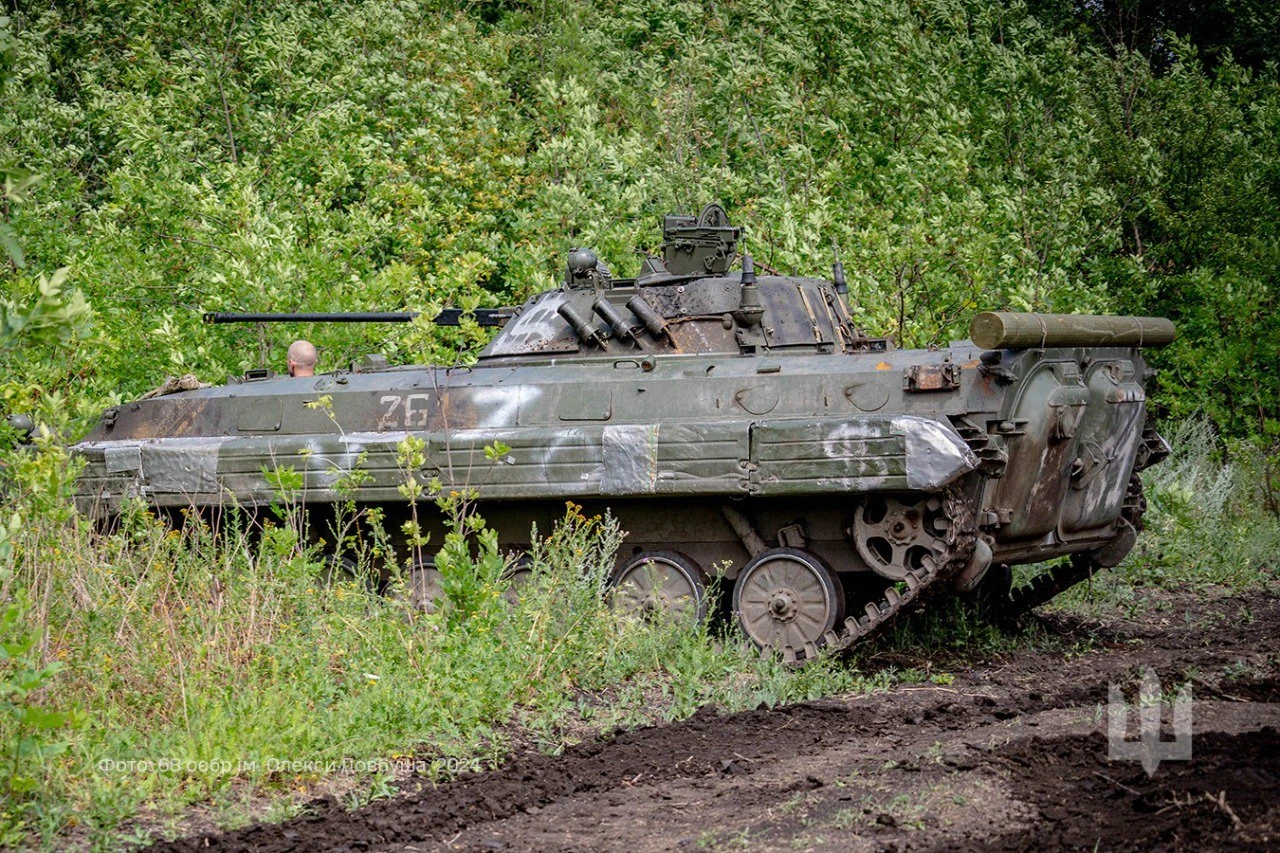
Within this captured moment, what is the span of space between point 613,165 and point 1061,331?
8.28 m

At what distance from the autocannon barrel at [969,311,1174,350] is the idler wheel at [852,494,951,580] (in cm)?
98

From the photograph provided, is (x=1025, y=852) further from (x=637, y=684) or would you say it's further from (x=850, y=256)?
(x=850, y=256)

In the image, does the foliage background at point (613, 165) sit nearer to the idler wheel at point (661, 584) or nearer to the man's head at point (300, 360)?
the man's head at point (300, 360)

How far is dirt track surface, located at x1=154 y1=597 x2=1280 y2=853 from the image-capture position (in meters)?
5.55

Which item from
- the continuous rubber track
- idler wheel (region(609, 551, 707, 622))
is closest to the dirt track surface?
the continuous rubber track

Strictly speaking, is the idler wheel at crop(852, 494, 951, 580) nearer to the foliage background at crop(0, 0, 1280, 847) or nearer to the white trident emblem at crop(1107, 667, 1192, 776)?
the foliage background at crop(0, 0, 1280, 847)

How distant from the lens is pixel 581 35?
22969 millimetres

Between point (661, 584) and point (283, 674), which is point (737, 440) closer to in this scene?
point (661, 584)

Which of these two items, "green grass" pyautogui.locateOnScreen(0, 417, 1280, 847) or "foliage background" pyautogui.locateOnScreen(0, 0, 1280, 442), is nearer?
"green grass" pyautogui.locateOnScreen(0, 417, 1280, 847)

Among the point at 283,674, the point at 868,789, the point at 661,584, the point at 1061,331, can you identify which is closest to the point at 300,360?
the point at 661,584

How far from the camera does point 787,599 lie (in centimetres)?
991

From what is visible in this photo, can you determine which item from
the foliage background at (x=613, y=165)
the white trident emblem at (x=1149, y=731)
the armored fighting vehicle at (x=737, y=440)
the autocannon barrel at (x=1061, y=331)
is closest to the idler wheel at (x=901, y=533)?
the armored fighting vehicle at (x=737, y=440)

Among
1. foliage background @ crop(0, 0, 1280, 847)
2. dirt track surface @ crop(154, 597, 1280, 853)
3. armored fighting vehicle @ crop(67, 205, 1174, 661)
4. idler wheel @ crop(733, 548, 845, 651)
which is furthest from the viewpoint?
idler wheel @ crop(733, 548, 845, 651)

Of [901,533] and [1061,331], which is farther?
[1061,331]
